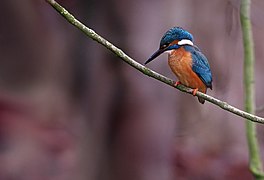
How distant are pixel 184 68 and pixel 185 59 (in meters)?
0.01

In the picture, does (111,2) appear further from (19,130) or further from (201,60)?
(19,130)

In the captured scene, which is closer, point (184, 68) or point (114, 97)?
point (184, 68)

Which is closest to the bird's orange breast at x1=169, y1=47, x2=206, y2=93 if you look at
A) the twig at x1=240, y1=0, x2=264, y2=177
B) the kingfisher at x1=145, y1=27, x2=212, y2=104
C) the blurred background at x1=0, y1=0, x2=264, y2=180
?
the kingfisher at x1=145, y1=27, x2=212, y2=104

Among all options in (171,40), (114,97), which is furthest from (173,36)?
(114,97)

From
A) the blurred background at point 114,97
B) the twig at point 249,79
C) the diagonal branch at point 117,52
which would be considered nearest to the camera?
the diagonal branch at point 117,52

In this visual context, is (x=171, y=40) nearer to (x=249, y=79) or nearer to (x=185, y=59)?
(x=185, y=59)

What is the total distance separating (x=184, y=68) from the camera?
1.01 m

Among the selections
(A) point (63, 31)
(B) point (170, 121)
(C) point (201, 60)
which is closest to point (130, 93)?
(B) point (170, 121)

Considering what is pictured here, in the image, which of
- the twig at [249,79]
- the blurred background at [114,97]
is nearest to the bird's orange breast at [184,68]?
the blurred background at [114,97]

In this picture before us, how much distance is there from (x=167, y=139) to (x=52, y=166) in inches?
153

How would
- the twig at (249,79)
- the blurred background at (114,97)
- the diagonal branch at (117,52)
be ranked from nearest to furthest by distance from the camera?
the diagonal branch at (117,52) < the twig at (249,79) < the blurred background at (114,97)

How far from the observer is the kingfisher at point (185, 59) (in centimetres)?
97

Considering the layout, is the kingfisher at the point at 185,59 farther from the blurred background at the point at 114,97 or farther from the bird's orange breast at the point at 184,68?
the blurred background at the point at 114,97

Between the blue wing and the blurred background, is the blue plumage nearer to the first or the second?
the blue wing
